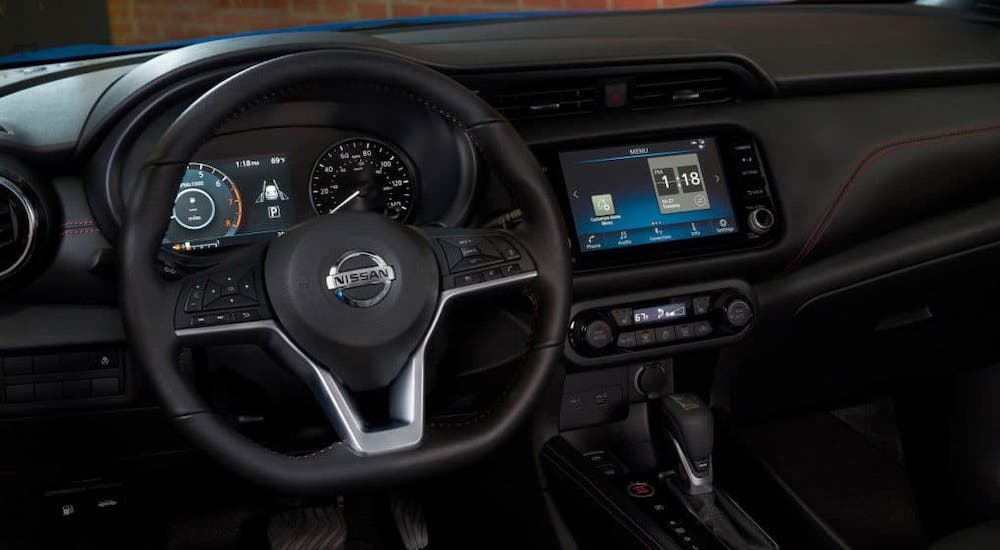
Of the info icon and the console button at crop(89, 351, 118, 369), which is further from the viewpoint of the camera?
the info icon

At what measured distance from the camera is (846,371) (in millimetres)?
1798

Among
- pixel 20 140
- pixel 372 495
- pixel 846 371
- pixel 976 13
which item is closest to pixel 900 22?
pixel 976 13

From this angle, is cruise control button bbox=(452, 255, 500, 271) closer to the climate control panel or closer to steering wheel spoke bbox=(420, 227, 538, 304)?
steering wheel spoke bbox=(420, 227, 538, 304)

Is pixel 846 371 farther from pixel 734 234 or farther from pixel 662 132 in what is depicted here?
pixel 662 132

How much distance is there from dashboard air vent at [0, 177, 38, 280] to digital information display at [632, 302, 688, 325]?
2.62 ft

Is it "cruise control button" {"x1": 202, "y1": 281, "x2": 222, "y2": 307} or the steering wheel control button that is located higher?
"cruise control button" {"x1": 202, "y1": 281, "x2": 222, "y2": 307}

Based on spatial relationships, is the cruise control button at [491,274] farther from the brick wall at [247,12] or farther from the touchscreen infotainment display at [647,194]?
the brick wall at [247,12]

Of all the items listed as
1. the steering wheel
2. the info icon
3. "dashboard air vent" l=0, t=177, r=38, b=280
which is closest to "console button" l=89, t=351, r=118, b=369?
"dashboard air vent" l=0, t=177, r=38, b=280

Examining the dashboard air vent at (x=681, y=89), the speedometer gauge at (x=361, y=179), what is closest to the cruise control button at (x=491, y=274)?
the speedometer gauge at (x=361, y=179)

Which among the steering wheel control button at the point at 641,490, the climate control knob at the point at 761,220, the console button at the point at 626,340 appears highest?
the climate control knob at the point at 761,220

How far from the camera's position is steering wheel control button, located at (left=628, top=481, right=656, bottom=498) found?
1471 mm

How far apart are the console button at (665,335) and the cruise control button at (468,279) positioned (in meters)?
0.45

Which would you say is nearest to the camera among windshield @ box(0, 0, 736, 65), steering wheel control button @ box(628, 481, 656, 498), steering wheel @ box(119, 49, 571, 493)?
steering wheel @ box(119, 49, 571, 493)

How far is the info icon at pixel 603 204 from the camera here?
1.41 m
